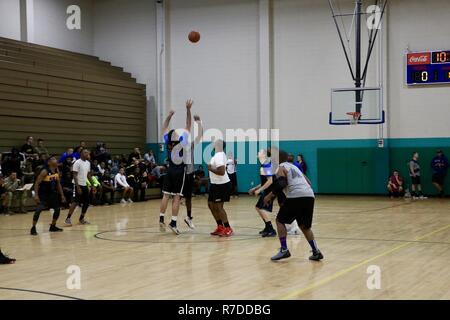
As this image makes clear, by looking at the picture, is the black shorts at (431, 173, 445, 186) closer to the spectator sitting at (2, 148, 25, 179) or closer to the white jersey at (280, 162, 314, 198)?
the spectator sitting at (2, 148, 25, 179)

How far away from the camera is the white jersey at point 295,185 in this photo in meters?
8.64

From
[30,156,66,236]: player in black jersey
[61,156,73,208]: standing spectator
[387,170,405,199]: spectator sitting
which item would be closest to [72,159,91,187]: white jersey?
[30,156,66,236]: player in black jersey

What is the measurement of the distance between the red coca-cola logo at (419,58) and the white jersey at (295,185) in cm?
1573

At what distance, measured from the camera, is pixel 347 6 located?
2402 cm

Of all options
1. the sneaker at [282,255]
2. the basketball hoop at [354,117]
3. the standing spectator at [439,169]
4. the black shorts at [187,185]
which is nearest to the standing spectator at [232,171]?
the basketball hoop at [354,117]

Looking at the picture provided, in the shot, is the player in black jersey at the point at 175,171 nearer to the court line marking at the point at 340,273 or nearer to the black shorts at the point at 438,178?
the court line marking at the point at 340,273

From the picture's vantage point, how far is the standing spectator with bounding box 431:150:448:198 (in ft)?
73.5

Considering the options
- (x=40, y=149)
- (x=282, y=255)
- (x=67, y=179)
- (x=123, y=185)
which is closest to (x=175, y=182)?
(x=282, y=255)

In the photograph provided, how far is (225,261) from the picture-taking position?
29.0 feet

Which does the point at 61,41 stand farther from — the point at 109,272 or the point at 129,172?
the point at 109,272

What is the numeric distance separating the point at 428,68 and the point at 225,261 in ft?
54.2

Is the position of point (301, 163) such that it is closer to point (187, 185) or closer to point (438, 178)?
point (438, 178)
